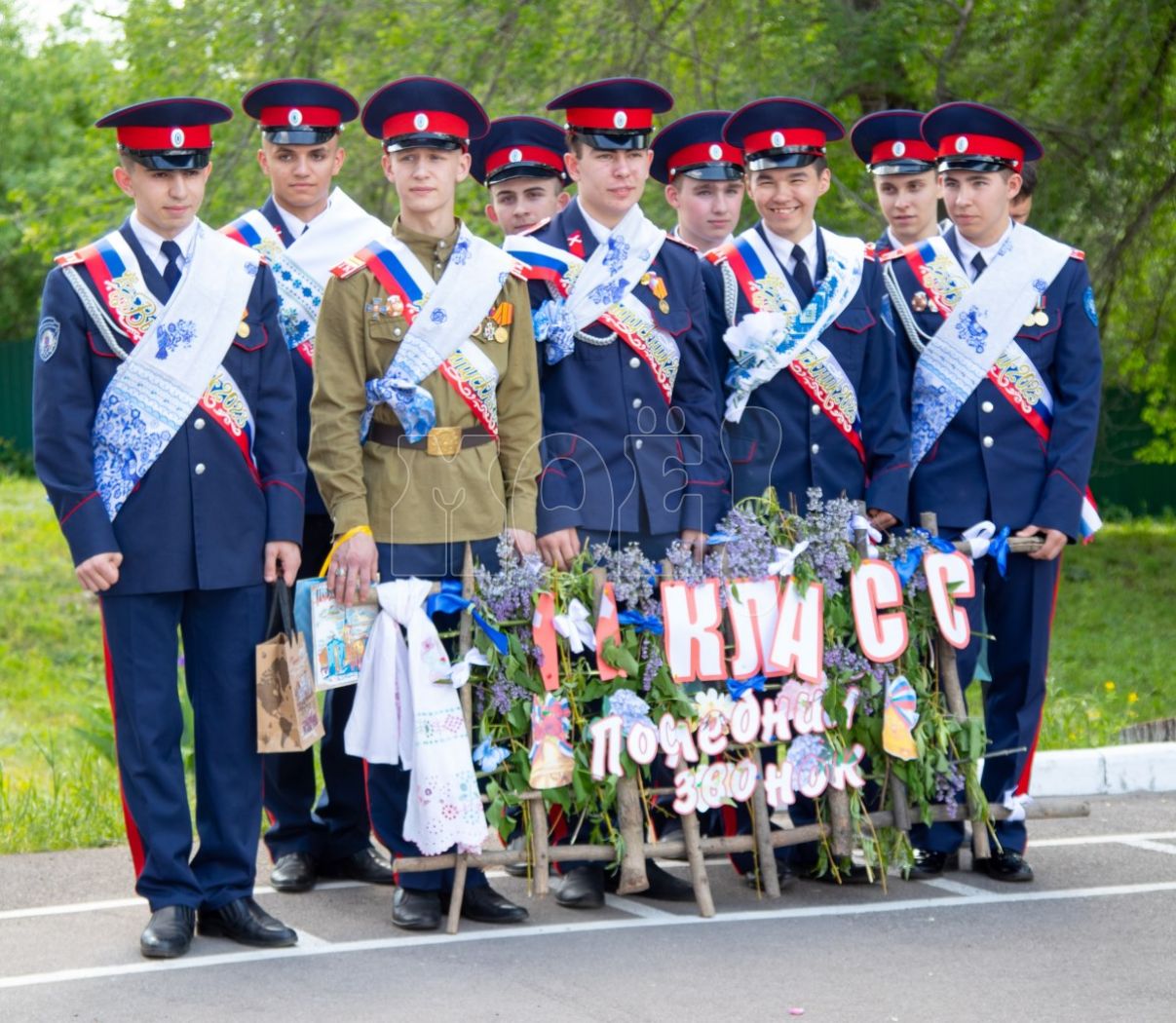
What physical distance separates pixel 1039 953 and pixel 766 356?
72.9 inches

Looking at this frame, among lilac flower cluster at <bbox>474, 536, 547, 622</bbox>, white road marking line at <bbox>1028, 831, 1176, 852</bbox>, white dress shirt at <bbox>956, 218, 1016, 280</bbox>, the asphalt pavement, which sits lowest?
the asphalt pavement

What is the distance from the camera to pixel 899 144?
6945 millimetres

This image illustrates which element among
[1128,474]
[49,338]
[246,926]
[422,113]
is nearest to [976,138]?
[422,113]

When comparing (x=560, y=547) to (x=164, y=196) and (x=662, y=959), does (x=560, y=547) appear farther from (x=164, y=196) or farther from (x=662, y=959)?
(x=164, y=196)

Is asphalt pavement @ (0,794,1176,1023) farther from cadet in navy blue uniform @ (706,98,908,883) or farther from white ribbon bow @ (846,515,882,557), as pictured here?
white ribbon bow @ (846,515,882,557)

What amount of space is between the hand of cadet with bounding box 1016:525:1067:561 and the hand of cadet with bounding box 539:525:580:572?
139 centimetres

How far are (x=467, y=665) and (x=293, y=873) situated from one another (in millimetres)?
1095

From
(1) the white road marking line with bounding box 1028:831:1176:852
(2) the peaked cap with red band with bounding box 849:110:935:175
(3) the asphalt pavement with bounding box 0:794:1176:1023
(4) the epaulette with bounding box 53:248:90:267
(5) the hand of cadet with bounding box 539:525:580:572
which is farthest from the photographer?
(2) the peaked cap with red band with bounding box 849:110:935:175

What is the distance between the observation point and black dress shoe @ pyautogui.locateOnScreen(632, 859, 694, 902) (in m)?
5.65

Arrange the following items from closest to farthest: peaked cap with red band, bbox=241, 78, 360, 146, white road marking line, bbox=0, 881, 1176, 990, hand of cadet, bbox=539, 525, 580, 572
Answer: white road marking line, bbox=0, 881, 1176, 990
hand of cadet, bbox=539, 525, 580, 572
peaked cap with red band, bbox=241, 78, 360, 146

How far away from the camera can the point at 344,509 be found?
5.21 meters

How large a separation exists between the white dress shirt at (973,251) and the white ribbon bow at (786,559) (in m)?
1.11

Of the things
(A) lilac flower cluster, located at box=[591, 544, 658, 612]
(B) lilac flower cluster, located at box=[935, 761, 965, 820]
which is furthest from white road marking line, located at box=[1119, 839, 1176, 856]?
(A) lilac flower cluster, located at box=[591, 544, 658, 612]

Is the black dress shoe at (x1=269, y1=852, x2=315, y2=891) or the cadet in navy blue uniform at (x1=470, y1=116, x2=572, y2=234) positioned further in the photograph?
the cadet in navy blue uniform at (x1=470, y1=116, x2=572, y2=234)
